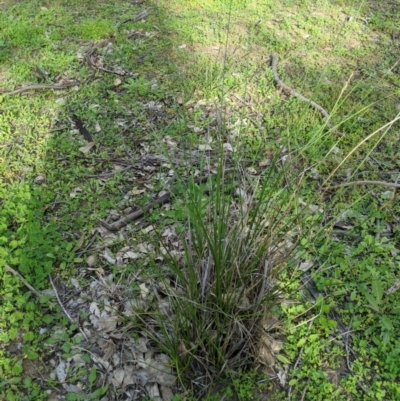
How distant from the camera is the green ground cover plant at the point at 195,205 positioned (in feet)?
6.66

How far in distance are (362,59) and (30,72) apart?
2971mm

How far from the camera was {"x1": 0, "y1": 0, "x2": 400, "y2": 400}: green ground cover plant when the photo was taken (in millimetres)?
2029

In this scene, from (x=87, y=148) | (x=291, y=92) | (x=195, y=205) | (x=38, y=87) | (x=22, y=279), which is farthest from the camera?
(x=38, y=87)

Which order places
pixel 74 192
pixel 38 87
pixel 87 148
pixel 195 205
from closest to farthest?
pixel 195 205, pixel 74 192, pixel 87 148, pixel 38 87

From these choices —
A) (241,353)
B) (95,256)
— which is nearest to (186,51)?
(95,256)

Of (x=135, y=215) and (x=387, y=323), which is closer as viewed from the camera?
(x=387, y=323)

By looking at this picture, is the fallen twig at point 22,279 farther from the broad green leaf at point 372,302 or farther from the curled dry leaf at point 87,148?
the broad green leaf at point 372,302

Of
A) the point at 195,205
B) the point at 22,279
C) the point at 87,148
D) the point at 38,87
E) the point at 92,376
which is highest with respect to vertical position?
the point at 195,205

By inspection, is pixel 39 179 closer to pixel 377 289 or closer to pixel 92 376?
pixel 92 376

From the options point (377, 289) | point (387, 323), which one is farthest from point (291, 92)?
point (387, 323)

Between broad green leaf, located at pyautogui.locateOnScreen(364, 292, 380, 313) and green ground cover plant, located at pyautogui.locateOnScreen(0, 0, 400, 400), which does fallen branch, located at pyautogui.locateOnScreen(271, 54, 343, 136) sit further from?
broad green leaf, located at pyautogui.locateOnScreen(364, 292, 380, 313)

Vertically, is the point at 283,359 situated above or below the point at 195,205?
below

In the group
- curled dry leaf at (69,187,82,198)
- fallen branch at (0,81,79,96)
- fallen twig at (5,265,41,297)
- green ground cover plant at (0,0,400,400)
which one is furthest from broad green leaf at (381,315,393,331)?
fallen branch at (0,81,79,96)

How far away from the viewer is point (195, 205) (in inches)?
69.2
